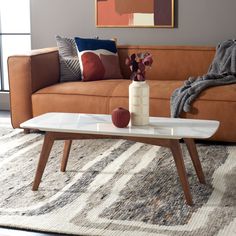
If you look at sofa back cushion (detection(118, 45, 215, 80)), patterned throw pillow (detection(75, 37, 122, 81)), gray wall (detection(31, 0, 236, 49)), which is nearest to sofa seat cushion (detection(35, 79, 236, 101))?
patterned throw pillow (detection(75, 37, 122, 81))

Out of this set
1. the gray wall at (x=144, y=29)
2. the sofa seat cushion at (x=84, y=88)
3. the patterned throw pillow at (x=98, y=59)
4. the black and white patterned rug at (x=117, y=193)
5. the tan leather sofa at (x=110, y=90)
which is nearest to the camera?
the black and white patterned rug at (x=117, y=193)

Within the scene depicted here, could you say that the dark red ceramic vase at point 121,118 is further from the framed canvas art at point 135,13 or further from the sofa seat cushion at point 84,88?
the framed canvas art at point 135,13

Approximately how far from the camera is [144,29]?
4.54m

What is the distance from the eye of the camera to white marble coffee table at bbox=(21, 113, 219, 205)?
243cm

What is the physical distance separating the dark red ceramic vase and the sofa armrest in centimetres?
149

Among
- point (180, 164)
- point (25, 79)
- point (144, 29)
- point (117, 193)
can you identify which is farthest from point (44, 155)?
point (144, 29)

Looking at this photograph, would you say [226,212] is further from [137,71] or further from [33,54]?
[33,54]

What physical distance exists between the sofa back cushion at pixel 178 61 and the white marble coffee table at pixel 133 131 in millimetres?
1576

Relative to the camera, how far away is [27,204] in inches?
97.7

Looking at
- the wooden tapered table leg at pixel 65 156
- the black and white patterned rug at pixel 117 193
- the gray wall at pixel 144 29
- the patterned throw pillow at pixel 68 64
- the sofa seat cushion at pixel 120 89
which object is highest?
the gray wall at pixel 144 29

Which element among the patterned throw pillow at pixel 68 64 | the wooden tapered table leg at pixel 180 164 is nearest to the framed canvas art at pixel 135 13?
the patterned throw pillow at pixel 68 64

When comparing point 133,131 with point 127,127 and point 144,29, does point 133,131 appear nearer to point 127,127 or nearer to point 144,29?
point 127,127

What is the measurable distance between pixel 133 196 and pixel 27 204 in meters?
0.53

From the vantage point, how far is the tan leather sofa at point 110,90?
11.4 ft
